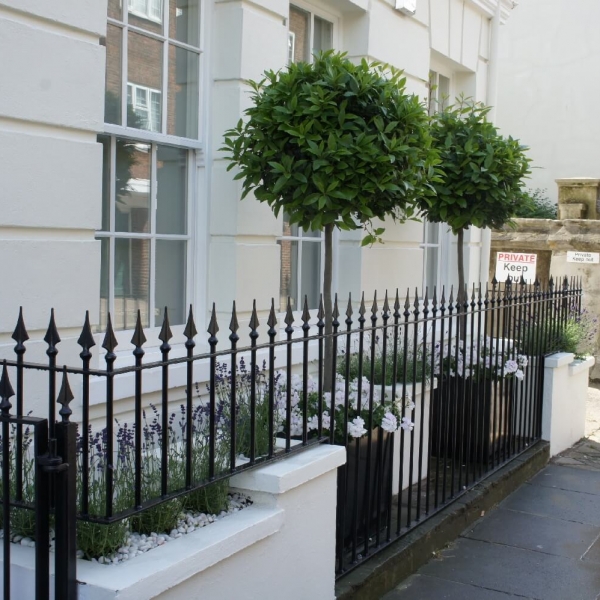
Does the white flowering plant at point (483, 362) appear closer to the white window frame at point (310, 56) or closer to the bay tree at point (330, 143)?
the white window frame at point (310, 56)

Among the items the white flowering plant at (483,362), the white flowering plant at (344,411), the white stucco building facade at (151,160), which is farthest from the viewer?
the white flowering plant at (483,362)

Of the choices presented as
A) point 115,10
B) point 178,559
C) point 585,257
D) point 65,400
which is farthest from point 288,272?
point 585,257

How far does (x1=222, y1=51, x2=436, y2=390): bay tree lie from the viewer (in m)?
4.80

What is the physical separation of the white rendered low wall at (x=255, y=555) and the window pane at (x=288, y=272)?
7.27 ft

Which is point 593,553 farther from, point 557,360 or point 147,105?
point 147,105

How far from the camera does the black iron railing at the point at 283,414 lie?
2.91 metres

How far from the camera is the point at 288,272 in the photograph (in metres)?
6.26

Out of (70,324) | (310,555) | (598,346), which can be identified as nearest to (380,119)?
(70,324)

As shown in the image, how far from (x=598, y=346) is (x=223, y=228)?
8.73 metres

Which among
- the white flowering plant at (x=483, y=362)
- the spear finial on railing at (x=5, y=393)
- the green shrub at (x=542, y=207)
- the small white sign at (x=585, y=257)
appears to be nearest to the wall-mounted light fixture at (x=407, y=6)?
the white flowering plant at (x=483, y=362)

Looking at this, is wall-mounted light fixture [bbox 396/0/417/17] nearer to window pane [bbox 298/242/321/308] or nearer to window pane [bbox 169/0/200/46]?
window pane [bbox 298/242/321/308]

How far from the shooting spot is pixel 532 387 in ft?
24.4

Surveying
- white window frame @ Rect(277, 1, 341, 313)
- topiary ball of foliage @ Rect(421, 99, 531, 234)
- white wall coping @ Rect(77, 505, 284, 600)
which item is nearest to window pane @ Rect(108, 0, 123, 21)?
white window frame @ Rect(277, 1, 341, 313)

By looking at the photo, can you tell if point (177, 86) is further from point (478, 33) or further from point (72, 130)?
point (478, 33)
